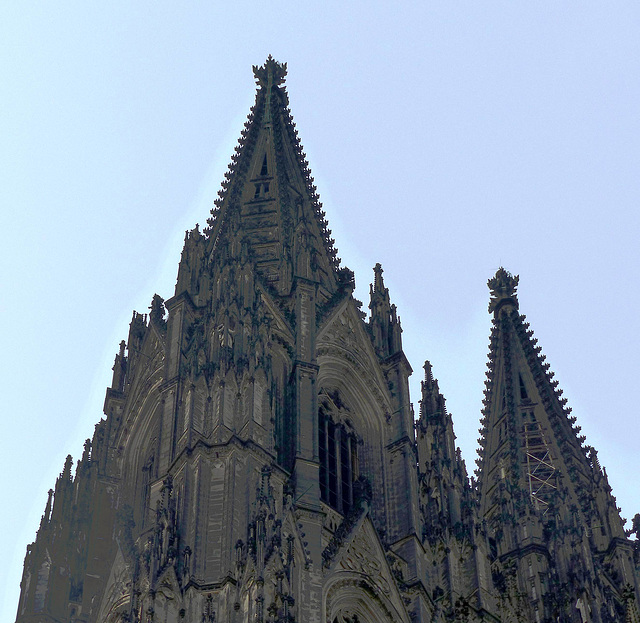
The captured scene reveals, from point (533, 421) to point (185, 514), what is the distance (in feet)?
84.9

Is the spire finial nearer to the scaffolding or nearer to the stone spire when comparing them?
the stone spire

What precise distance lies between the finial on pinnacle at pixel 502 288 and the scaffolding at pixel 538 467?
9822 millimetres

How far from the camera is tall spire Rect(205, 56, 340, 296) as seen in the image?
4888 cm

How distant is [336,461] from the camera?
43.4 m

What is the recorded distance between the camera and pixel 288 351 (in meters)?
44.8

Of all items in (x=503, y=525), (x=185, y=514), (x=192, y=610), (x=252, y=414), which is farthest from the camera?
(x=503, y=525)

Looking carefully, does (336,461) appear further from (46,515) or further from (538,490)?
(538,490)

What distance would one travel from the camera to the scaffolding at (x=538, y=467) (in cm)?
5619

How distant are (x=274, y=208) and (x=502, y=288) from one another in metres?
19.5

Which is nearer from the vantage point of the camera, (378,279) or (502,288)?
(378,279)

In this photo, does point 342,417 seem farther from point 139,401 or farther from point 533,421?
point 533,421

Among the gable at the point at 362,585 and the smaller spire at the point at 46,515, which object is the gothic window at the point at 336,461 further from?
the smaller spire at the point at 46,515

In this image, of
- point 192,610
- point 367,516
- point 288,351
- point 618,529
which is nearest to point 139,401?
point 288,351

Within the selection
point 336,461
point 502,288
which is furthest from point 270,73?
point 336,461
